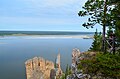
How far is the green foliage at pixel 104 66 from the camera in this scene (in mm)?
20938

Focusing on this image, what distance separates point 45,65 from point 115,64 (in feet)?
99.6

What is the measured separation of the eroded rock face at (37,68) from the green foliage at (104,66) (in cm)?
2838

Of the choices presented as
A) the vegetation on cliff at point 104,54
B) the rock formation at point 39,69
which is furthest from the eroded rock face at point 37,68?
the vegetation on cliff at point 104,54

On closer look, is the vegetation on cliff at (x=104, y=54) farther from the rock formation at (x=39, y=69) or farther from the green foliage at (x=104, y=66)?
the rock formation at (x=39, y=69)

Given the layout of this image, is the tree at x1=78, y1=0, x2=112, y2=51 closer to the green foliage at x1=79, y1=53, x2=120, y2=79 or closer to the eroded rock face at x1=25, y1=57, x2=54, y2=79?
the green foliage at x1=79, y1=53, x2=120, y2=79

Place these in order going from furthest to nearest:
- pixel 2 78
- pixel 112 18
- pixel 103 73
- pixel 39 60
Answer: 1. pixel 2 78
2. pixel 39 60
3. pixel 112 18
4. pixel 103 73

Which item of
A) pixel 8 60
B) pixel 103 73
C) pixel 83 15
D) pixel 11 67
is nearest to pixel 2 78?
pixel 11 67

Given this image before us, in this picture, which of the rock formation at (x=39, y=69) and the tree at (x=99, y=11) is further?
the rock formation at (x=39, y=69)

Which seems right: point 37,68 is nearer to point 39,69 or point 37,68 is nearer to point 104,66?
point 39,69

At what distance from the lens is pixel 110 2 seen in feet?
84.3

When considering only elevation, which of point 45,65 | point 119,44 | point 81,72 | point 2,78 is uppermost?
point 119,44

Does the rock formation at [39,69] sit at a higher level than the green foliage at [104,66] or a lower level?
lower

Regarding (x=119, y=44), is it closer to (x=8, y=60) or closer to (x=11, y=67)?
(x=11, y=67)

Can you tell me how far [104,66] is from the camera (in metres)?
21.1
